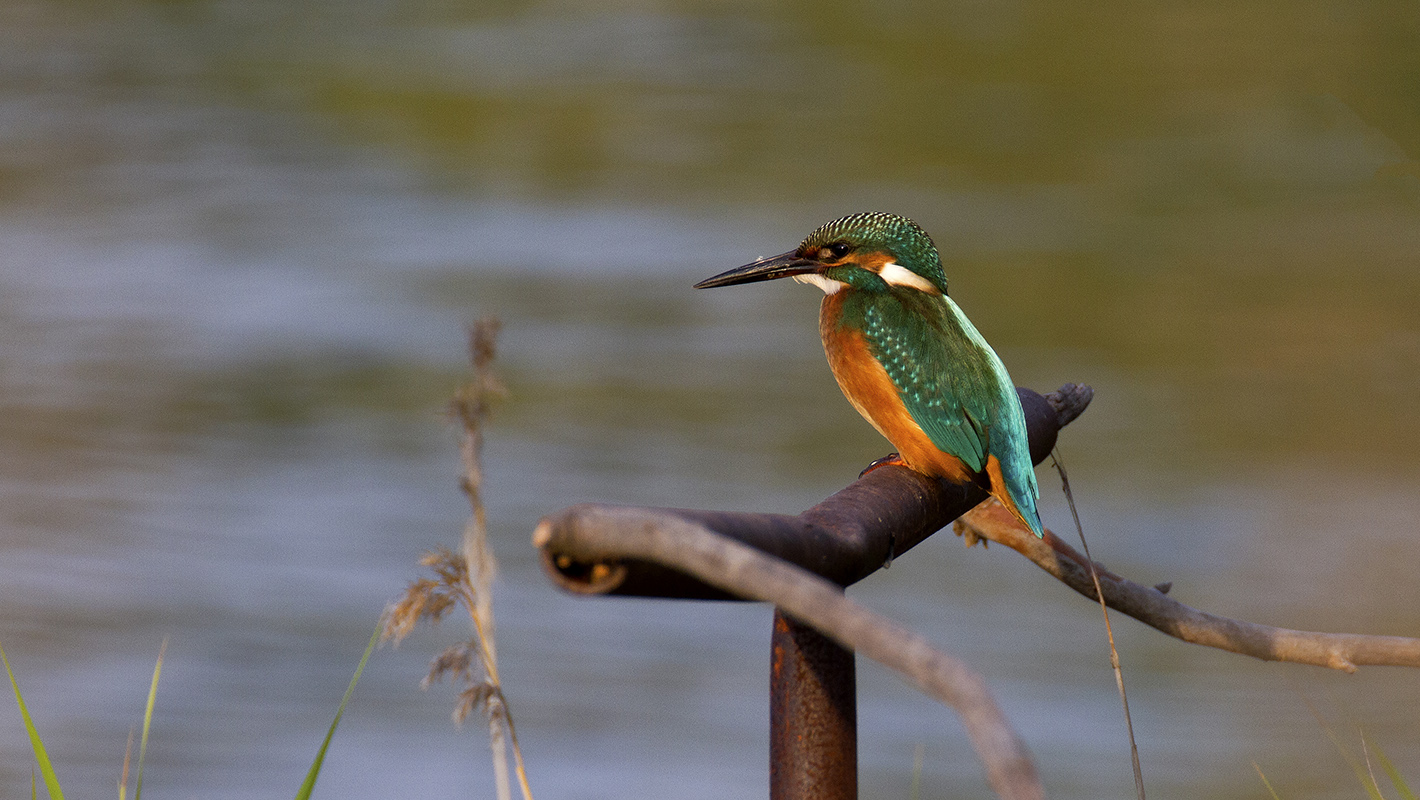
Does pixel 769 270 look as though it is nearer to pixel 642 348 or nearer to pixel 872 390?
pixel 872 390

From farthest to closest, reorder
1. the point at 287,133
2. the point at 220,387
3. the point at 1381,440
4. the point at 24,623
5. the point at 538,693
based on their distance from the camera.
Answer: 1. the point at 287,133
2. the point at 220,387
3. the point at 1381,440
4. the point at 24,623
5. the point at 538,693

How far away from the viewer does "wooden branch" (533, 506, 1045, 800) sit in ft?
2.07

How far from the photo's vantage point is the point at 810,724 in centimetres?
110

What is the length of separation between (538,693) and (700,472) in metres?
1.11

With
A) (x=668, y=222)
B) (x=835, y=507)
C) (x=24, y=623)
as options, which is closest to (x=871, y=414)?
(x=835, y=507)

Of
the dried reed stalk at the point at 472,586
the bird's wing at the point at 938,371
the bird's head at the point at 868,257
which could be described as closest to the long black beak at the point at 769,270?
the bird's head at the point at 868,257

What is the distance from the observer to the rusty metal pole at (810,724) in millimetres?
1092

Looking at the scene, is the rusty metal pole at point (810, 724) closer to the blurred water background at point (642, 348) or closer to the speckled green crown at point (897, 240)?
the speckled green crown at point (897, 240)

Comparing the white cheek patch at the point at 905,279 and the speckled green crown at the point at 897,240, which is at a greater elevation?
the speckled green crown at the point at 897,240

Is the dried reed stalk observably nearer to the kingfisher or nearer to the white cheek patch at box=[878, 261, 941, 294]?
the kingfisher

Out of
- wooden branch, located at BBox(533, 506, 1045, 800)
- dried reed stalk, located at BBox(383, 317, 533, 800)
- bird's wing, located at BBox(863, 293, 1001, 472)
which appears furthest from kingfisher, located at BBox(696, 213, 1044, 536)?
wooden branch, located at BBox(533, 506, 1045, 800)

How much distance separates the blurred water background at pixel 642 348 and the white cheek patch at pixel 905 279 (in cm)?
115

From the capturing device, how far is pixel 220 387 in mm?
5625

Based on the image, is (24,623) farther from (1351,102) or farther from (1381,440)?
(1351,102)
